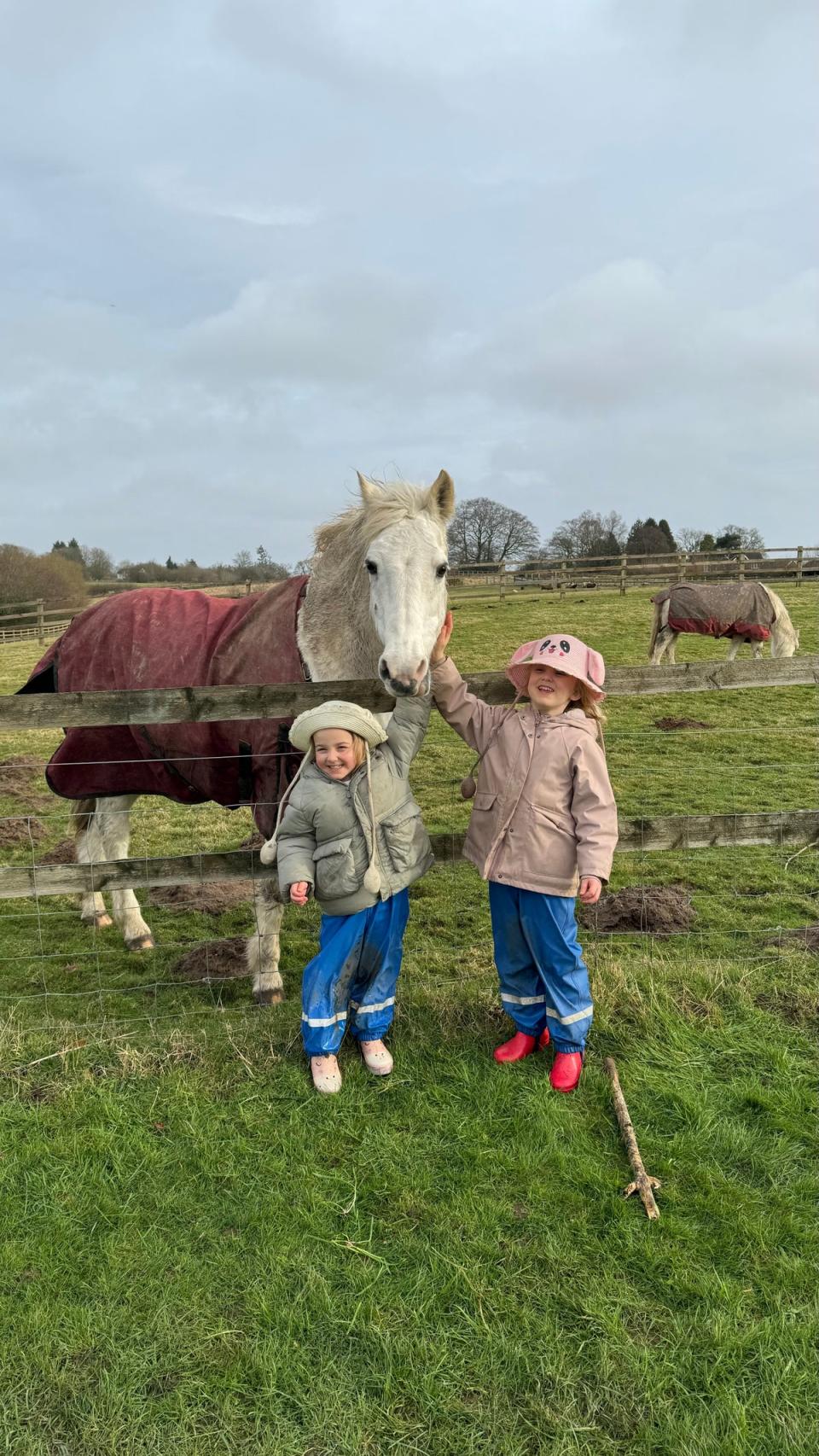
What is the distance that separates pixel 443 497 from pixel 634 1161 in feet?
9.60

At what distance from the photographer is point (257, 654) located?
405 centimetres

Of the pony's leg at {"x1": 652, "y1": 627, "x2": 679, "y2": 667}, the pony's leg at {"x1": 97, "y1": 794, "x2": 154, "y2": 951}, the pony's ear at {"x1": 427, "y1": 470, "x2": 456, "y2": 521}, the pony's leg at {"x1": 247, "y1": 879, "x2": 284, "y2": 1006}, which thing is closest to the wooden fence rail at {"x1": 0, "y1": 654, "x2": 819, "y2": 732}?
the pony's ear at {"x1": 427, "y1": 470, "x2": 456, "y2": 521}

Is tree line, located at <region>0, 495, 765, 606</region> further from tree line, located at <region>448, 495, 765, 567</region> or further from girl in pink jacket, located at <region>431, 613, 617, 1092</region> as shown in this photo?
girl in pink jacket, located at <region>431, 613, 617, 1092</region>

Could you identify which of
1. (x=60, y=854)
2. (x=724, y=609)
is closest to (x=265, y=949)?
(x=60, y=854)

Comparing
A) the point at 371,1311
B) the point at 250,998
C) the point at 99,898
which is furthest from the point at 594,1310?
the point at 99,898

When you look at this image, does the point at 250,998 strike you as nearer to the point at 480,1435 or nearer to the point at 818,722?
the point at 480,1435

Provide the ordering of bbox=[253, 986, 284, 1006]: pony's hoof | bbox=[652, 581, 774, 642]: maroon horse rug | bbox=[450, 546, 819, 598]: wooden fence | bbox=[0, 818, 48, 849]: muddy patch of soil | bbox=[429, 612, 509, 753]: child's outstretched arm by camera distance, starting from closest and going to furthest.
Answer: bbox=[429, 612, 509, 753]: child's outstretched arm, bbox=[253, 986, 284, 1006]: pony's hoof, bbox=[0, 818, 48, 849]: muddy patch of soil, bbox=[652, 581, 774, 642]: maroon horse rug, bbox=[450, 546, 819, 598]: wooden fence

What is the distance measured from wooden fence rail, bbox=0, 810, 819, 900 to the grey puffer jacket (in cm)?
56

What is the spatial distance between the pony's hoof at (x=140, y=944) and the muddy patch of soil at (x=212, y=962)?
296mm

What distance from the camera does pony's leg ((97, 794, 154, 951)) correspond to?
505 centimetres

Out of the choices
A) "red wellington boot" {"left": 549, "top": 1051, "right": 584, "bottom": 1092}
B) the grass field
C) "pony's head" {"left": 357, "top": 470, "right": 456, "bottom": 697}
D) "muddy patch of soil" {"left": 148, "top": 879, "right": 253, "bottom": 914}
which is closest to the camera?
the grass field

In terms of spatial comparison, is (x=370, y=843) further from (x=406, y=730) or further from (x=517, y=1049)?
(x=517, y=1049)

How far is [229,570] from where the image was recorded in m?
38.4

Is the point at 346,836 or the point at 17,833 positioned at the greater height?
the point at 346,836
